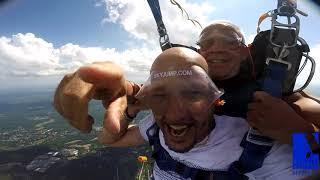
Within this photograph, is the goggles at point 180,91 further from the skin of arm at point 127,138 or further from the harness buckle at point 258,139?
the skin of arm at point 127,138

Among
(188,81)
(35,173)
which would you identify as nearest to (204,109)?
(188,81)

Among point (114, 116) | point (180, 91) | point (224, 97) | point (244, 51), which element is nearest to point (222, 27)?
point (244, 51)

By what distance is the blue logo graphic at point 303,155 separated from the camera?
77.2 inches

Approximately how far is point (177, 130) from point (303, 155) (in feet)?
2.60

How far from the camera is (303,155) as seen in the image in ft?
6.65

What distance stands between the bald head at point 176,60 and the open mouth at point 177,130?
1.22 ft

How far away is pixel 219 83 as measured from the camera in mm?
2494

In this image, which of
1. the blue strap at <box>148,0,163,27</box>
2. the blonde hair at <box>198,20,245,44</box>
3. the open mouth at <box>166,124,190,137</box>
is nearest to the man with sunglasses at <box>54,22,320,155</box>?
the blonde hair at <box>198,20,245,44</box>

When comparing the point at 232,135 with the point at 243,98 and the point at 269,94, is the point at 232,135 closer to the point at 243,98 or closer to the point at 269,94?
the point at 243,98

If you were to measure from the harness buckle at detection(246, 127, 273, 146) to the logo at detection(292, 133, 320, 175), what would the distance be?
0.49 ft

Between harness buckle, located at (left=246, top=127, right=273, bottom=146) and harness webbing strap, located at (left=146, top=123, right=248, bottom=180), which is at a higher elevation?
harness buckle, located at (left=246, top=127, right=273, bottom=146)

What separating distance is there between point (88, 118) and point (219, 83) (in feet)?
3.78

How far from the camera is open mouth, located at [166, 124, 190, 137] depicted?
6.20ft

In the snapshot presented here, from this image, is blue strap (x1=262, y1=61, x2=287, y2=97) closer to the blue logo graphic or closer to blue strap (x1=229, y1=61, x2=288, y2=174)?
blue strap (x1=229, y1=61, x2=288, y2=174)
